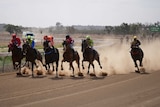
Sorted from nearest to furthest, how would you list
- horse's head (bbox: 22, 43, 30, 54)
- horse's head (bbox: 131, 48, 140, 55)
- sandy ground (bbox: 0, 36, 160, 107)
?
sandy ground (bbox: 0, 36, 160, 107) → horse's head (bbox: 22, 43, 30, 54) → horse's head (bbox: 131, 48, 140, 55)

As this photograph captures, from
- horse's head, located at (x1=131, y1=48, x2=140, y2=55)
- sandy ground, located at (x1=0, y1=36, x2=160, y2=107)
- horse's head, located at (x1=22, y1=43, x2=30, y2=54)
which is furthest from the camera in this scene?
A: horse's head, located at (x1=131, y1=48, x2=140, y2=55)

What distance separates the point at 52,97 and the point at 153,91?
4.64 metres

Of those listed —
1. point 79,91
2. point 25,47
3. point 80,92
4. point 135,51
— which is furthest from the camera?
point 135,51

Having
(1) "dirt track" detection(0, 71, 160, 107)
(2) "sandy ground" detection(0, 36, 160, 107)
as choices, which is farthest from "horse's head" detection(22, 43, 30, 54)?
(1) "dirt track" detection(0, 71, 160, 107)

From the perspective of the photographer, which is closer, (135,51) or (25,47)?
(25,47)

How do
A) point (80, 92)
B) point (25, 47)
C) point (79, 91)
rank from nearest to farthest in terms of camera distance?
1. point (80, 92)
2. point (79, 91)
3. point (25, 47)

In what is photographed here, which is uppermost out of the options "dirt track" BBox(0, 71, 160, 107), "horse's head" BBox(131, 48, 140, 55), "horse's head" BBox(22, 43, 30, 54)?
"horse's head" BBox(22, 43, 30, 54)

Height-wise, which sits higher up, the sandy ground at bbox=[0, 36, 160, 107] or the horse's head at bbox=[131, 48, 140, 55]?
the horse's head at bbox=[131, 48, 140, 55]

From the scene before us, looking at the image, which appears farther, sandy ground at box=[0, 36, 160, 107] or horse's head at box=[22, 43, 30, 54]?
horse's head at box=[22, 43, 30, 54]

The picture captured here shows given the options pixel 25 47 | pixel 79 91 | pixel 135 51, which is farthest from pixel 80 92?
pixel 135 51

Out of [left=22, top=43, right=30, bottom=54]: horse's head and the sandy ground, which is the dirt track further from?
[left=22, top=43, right=30, bottom=54]: horse's head

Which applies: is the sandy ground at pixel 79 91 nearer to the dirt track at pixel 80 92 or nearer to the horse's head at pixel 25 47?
the dirt track at pixel 80 92

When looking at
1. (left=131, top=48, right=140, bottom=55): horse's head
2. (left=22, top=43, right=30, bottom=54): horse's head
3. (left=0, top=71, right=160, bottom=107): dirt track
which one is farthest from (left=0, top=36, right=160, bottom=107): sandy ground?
(left=131, top=48, right=140, bottom=55): horse's head

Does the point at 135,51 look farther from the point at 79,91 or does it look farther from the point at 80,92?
the point at 80,92
